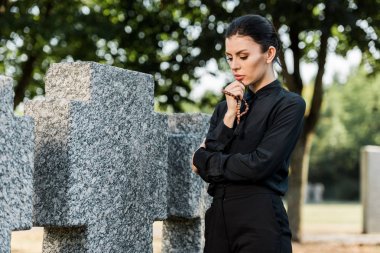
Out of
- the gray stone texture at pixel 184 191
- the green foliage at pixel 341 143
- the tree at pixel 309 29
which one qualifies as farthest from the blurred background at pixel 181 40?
the green foliage at pixel 341 143

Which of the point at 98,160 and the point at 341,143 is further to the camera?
the point at 341,143

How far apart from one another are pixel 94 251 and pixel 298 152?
9727mm

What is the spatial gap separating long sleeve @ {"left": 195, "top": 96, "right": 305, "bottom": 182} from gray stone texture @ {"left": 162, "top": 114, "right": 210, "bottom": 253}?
122cm

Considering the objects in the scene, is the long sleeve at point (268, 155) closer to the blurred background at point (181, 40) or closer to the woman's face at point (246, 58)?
the woman's face at point (246, 58)

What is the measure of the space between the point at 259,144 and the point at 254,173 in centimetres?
15

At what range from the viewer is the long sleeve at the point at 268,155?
3250 millimetres

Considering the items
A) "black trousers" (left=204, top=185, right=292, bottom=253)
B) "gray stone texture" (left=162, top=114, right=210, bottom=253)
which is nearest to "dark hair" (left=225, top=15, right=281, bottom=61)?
"black trousers" (left=204, top=185, right=292, bottom=253)

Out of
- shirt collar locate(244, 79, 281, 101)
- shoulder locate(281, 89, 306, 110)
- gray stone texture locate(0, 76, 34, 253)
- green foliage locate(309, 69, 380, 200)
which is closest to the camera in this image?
gray stone texture locate(0, 76, 34, 253)

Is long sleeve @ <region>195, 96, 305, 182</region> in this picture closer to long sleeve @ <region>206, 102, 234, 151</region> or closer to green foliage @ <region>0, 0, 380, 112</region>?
long sleeve @ <region>206, 102, 234, 151</region>

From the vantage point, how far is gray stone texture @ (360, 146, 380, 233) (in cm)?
1698

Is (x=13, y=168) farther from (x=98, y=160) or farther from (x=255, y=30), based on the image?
(x=255, y=30)

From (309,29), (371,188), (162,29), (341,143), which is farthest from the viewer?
(341,143)

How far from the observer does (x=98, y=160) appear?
3.78m

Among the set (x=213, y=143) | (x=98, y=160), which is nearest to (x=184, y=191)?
(x=98, y=160)
